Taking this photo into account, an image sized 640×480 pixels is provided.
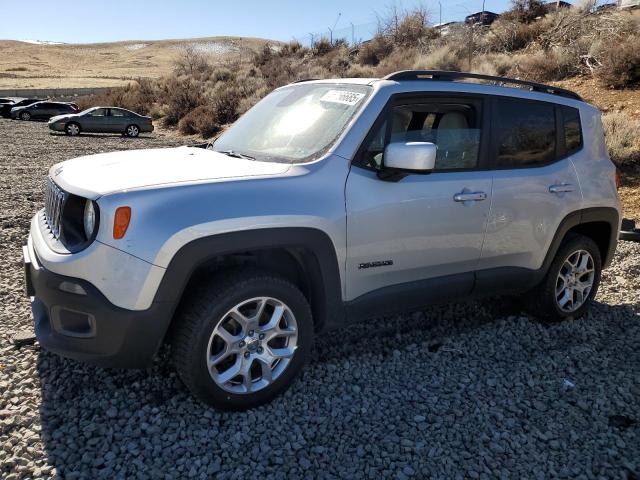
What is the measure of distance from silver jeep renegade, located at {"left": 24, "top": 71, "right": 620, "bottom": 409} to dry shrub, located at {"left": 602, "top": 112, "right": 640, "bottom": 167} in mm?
5764

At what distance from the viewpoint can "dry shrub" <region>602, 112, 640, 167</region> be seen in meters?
9.61

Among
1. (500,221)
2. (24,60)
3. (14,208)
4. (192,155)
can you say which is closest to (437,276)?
A: (500,221)

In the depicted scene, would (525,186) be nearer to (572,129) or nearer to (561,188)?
(561,188)

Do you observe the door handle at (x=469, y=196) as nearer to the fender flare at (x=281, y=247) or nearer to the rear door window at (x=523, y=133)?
the rear door window at (x=523, y=133)

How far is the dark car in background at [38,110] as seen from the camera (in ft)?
97.5

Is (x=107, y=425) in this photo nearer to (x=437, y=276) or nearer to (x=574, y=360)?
(x=437, y=276)

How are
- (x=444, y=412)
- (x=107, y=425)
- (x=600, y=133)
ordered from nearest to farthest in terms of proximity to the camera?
(x=107, y=425), (x=444, y=412), (x=600, y=133)

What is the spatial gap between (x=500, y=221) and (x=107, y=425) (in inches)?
111

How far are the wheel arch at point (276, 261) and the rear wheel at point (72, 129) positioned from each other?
22.5m

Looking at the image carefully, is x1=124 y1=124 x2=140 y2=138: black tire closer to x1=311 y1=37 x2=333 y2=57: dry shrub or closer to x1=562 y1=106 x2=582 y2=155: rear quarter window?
x1=311 y1=37 x2=333 y2=57: dry shrub

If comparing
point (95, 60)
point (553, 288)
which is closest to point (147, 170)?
point (553, 288)

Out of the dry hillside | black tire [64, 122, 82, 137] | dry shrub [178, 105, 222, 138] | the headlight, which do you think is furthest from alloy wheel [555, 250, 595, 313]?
the dry hillside

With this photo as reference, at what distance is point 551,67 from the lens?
1684 cm

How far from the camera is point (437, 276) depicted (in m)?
3.80
